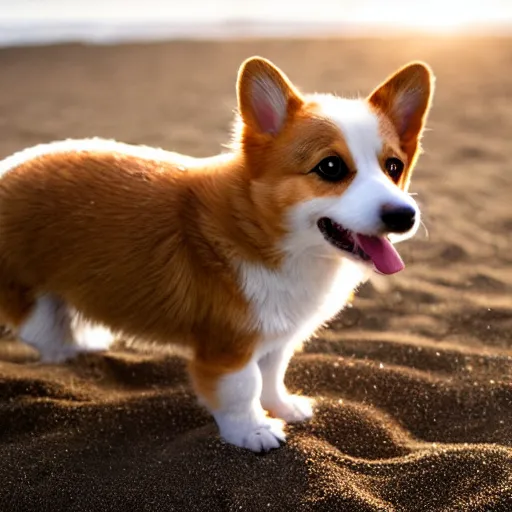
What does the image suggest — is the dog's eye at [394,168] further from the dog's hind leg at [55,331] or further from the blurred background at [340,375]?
the dog's hind leg at [55,331]

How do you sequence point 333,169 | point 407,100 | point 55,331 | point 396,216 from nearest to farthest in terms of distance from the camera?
1. point 396,216
2. point 333,169
3. point 407,100
4. point 55,331

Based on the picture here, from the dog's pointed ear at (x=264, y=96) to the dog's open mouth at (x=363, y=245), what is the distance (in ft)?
1.14

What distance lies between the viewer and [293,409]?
8.64 feet

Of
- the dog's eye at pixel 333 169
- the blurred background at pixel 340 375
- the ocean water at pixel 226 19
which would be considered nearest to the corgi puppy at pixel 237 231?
the dog's eye at pixel 333 169

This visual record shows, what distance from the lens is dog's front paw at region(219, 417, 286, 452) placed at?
2432mm

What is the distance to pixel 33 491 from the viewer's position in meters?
2.23

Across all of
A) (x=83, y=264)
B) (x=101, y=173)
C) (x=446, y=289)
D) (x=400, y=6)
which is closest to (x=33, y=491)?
(x=83, y=264)

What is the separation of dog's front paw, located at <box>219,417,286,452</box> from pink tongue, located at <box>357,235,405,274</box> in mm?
676

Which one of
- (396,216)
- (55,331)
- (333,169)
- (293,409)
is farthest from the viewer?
(55,331)

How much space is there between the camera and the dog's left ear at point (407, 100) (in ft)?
7.80

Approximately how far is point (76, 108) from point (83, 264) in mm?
3406

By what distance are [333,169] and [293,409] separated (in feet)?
3.01

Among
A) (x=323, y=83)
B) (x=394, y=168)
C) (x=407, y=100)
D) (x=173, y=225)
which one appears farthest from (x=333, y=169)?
(x=323, y=83)

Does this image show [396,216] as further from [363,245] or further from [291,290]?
[291,290]
